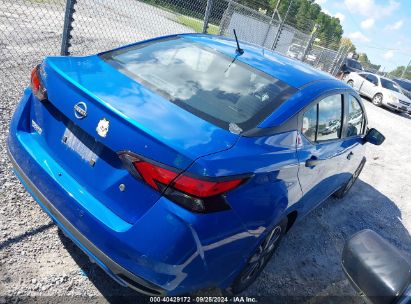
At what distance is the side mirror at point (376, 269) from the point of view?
147 centimetres

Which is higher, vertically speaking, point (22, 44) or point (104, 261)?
point (104, 261)

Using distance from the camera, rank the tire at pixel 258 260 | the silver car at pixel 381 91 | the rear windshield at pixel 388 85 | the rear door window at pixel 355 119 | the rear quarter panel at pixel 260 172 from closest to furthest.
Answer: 1. the rear quarter panel at pixel 260 172
2. the tire at pixel 258 260
3. the rear door window at pixel 355 119
4. the silver car at pixel 381 91
5. the rear windshield at pixel 388 85

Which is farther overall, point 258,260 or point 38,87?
point 258,260

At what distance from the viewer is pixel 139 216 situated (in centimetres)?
206

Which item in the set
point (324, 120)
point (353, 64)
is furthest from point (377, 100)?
point (324, 120)

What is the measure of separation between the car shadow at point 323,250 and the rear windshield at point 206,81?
1492 millimetres

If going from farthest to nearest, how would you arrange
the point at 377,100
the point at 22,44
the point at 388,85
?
the point at 388,85 < the point at 377,100 < the point at 22,44

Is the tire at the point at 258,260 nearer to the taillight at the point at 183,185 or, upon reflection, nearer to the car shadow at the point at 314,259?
the car shadow at the point at 314,259

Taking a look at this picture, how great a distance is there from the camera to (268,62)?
10.8 ft

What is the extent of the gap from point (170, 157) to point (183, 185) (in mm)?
160

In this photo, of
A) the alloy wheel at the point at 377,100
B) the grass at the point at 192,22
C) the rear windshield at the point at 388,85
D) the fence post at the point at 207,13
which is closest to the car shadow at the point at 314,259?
the fence post at the point at 207,13

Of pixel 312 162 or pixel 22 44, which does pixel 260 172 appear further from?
pixel 22 44

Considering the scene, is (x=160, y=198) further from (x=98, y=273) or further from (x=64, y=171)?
(x=98, y=273)

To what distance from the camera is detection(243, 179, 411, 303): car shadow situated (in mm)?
3340
